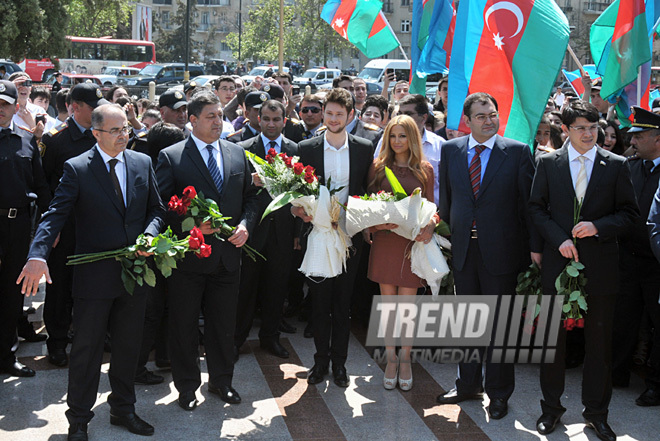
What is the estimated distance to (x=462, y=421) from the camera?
18.4 ft

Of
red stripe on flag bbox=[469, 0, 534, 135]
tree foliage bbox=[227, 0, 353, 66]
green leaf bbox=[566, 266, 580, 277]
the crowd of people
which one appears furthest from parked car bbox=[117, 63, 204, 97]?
green leaf bbox=[566, 266, 580, 277]

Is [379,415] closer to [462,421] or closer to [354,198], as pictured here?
[462,421]

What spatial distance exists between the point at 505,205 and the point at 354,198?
44.5 inches

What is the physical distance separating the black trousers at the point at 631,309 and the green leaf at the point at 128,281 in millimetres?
3970

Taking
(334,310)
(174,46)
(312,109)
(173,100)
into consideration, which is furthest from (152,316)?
(174,46)

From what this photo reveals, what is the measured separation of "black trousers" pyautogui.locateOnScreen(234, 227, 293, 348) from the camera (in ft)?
22.6

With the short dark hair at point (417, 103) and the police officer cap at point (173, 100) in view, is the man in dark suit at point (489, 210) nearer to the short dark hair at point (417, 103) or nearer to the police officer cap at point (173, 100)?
the short dark hair at point (417, 103)

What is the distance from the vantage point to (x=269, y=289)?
7.01 m

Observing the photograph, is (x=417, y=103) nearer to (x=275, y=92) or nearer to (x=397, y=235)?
(x=397, y=235)

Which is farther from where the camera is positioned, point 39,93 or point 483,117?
point 39,93

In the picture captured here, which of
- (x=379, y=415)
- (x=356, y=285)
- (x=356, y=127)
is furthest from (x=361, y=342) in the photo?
(x=356, y=127)

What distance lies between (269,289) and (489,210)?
7.73ft

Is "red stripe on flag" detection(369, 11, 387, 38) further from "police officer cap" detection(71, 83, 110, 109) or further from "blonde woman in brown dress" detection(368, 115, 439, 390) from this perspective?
"police officer cap" detection(71, 83, 110, 109)

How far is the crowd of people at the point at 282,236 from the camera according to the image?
16.7 feet
